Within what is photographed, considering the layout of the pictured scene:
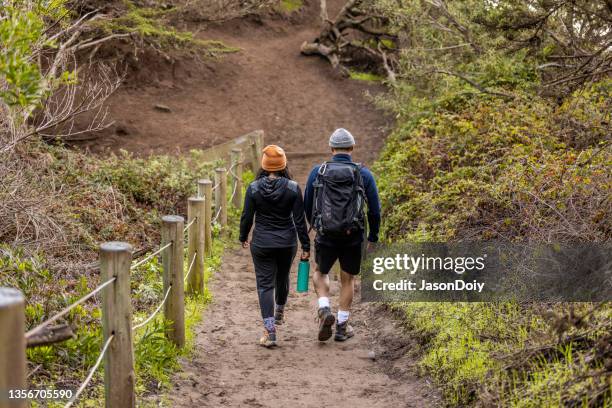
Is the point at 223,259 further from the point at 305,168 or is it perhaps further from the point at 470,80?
the point at 305,168

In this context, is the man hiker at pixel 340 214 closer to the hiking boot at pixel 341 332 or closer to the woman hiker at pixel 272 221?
the hiking boot at pixel 341 332

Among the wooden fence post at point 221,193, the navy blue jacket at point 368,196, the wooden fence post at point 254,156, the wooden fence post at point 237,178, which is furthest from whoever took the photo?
the wooden fence post at point 254,156

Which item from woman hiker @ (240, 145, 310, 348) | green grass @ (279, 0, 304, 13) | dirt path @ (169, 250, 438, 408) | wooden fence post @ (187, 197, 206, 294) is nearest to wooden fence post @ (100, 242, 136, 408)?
dirt path @ (169, 250, 438, 408)

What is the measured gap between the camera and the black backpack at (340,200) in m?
7.05

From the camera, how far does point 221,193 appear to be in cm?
1212

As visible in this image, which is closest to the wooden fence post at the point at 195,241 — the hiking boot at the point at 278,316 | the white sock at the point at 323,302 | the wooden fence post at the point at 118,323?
the hiking boot at the point at 278,316

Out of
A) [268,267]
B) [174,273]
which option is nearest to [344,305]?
[268,267]

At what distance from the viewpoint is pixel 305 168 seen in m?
17.4

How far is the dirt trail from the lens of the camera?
253 inches

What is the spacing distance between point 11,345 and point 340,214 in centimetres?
408

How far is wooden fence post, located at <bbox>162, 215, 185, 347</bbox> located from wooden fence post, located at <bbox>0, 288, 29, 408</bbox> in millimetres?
3068

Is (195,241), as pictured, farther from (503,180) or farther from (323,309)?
(503,180)

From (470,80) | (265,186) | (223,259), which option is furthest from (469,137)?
(265,186)

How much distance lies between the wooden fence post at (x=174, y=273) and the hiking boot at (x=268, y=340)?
98 centimetres
